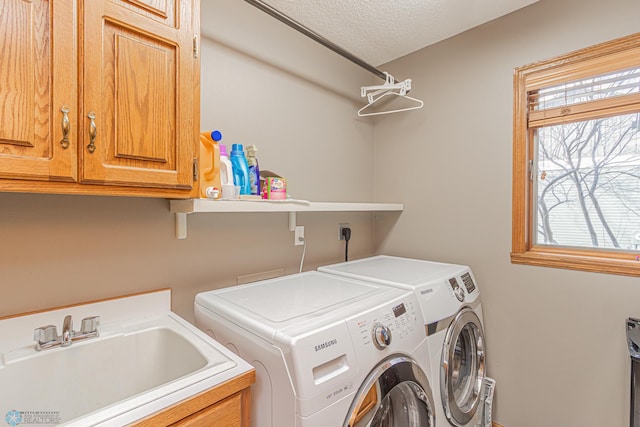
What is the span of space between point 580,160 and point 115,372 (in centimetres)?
238

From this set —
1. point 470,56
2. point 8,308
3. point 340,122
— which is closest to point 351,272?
point 340,122

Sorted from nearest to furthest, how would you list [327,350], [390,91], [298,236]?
[327,350] < [298,236] < [390,91]

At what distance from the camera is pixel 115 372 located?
112 centimetres

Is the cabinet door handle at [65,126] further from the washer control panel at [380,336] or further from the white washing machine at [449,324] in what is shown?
the white washing machine at [449,324]

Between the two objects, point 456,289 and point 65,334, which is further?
point 456,289

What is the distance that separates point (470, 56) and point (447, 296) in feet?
4.92

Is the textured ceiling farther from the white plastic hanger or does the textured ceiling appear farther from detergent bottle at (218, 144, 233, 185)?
detergent bottle at (218, 144, 233, 185)

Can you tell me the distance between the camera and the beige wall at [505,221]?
1.53 m

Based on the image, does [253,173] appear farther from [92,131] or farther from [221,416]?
[221,416]

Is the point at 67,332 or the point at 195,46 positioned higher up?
the point at 195,46

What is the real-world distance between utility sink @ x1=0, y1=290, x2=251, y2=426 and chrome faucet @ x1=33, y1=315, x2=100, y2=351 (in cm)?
2

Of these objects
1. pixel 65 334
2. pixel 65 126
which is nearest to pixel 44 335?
pixel 65 334

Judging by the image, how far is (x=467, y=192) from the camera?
1980 mm

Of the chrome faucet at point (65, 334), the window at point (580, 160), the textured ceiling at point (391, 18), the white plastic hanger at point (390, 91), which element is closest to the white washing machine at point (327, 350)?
the chrome faucet at point (65, 334)
